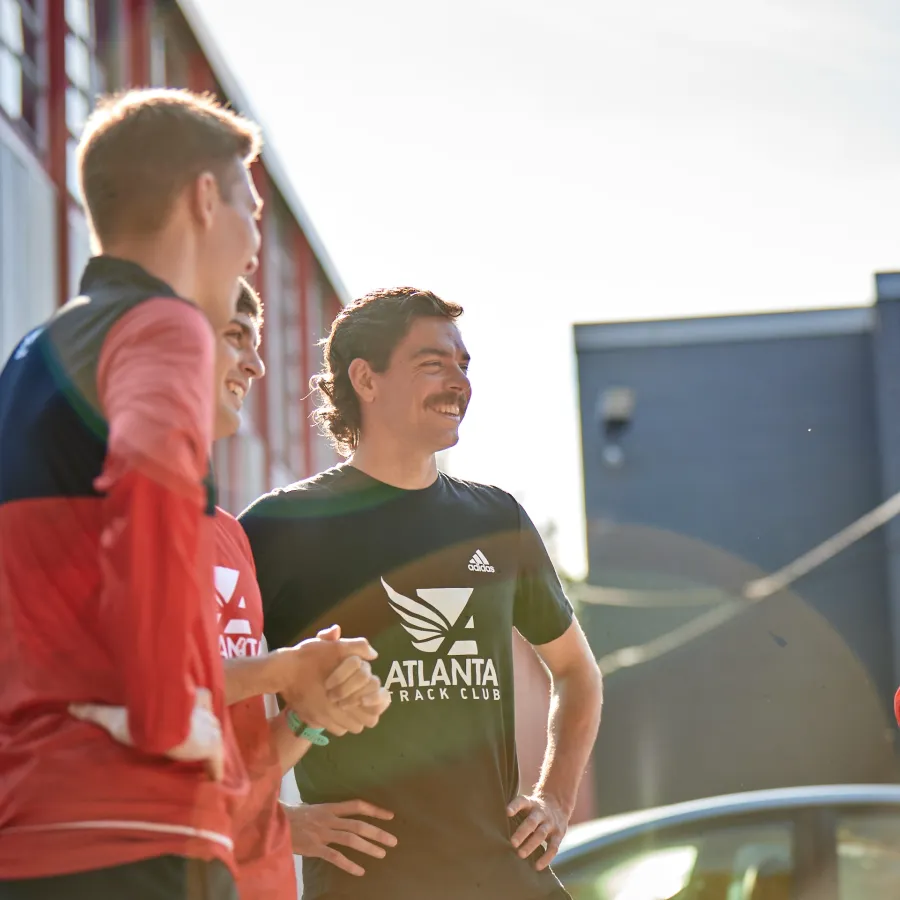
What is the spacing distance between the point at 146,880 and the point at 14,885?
6.2 inches

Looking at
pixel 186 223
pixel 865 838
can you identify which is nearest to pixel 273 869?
pixel 186 223

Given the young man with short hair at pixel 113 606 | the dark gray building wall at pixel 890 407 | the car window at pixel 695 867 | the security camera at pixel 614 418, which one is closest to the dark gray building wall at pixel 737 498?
the security camera at pixel 614 418

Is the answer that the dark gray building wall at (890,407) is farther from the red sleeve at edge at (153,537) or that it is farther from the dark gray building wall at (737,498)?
the red sleeve at edge at (153,537)

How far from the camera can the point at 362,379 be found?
382 centimetres

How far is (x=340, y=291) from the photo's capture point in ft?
69.0

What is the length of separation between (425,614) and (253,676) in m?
1.19

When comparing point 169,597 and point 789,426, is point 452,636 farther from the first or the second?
point 789,426

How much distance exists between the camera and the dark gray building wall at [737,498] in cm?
2008

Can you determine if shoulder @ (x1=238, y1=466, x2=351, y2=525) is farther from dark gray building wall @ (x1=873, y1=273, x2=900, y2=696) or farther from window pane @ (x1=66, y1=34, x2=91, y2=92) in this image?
dark gray building wall @ (x1=873, y1=273, x2=900, y2=696)

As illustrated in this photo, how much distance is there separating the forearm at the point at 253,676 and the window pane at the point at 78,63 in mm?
8360

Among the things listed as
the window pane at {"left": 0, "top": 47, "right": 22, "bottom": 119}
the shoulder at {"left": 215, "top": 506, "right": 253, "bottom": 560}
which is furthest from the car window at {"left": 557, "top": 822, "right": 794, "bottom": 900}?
the window pane at {"left": 0, "top": 47, "right": 22, "bottom": 119}

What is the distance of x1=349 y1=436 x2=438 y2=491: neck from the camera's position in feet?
11.9

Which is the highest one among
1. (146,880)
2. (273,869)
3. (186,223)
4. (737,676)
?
(186,223)

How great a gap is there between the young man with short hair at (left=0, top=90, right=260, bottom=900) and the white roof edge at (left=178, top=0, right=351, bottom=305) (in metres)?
11.6
